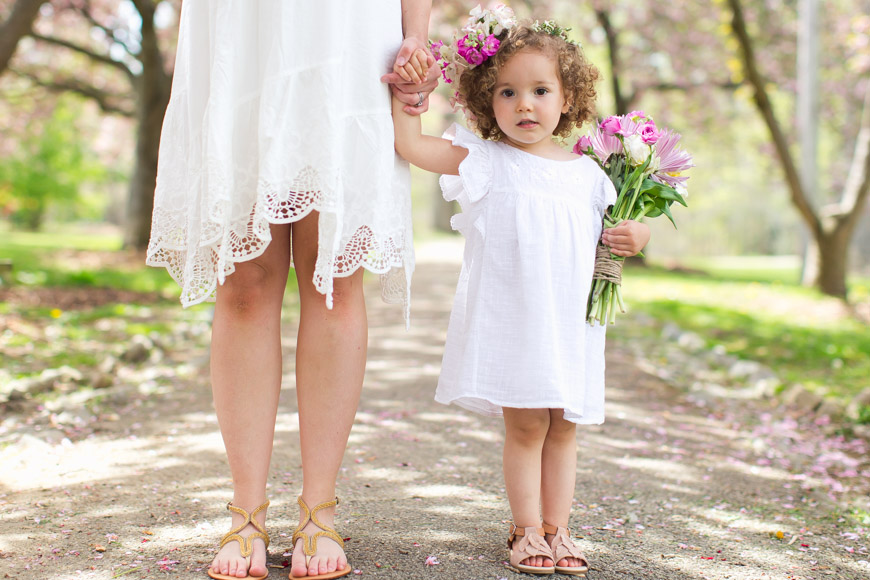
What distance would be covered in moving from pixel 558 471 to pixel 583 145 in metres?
0.91

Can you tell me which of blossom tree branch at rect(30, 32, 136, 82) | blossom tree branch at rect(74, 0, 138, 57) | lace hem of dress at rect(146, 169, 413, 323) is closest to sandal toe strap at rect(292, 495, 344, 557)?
lace hem of dress at rect(146, 169, 413, 323)

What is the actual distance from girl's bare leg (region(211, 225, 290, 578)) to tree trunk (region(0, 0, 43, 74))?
427 cm

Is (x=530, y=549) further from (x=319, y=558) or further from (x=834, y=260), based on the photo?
(x=834, y=260)

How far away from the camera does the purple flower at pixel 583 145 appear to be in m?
2.16

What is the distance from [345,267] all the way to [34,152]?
65.2 feet

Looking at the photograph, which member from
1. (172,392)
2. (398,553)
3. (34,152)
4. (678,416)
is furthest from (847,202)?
(34,152)

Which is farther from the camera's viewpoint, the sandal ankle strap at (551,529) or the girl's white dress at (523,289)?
the sandal ankle strap at (551,529)

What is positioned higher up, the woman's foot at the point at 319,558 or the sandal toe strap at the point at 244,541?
the sandal toe strap at the point at 244,541

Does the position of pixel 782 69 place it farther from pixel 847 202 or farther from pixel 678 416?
pixel 678 416

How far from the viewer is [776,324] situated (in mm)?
6574

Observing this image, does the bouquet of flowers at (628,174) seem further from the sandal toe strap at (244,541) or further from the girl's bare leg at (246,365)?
the sandal toe strap at (244,541)

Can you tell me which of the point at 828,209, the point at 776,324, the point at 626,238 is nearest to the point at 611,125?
the point at 626,238

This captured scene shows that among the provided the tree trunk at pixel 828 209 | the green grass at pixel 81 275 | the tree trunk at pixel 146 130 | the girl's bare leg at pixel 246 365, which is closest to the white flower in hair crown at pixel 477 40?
the girl's bare leg at pixel 246 365

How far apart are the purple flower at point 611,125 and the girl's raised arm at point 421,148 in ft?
1.40
